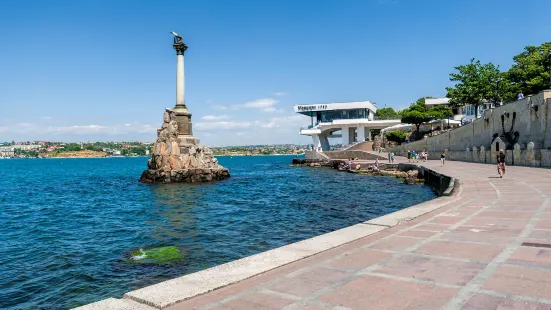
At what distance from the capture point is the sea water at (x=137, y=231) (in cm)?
925

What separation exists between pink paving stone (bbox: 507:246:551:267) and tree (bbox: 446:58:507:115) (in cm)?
5792

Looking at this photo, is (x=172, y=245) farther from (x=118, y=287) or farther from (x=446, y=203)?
(x=446, y=203)

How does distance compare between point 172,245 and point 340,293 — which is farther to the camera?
point 172,245

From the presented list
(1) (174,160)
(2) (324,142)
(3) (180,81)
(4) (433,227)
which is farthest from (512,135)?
(2) (324,142)

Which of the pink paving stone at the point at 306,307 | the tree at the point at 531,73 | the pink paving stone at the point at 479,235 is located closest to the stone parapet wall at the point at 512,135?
the tree at the point at 531,73

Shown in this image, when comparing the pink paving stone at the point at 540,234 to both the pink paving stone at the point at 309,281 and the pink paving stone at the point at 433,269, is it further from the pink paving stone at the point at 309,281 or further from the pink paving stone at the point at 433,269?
the pink paving stone at the point at 309,281

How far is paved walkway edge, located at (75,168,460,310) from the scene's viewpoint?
4711 mm

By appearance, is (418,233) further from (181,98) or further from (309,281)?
(181,98)

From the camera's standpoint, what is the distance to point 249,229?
15.4 metres

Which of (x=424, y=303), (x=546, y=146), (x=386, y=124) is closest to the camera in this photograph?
(x=424, y=303)

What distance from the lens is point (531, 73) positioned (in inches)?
1980

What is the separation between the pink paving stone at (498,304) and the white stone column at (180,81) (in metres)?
41.3

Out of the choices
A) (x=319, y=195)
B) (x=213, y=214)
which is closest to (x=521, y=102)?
(x=319, y=195)

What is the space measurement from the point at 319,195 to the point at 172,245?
15.8 meters
